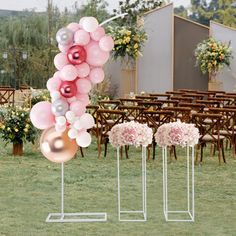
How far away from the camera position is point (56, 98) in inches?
233

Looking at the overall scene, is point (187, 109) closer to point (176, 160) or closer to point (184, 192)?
point (176, 160)

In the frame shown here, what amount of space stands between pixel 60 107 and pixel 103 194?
1.77 m

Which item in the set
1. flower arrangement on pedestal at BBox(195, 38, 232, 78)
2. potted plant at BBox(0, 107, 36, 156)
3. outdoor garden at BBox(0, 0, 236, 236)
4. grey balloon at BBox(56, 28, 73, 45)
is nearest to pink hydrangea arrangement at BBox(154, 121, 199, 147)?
outdoor garden at BBox(0, 0, 236, 236)

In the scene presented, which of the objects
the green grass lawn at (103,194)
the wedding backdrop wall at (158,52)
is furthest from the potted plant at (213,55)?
the green grass lawn at (103,194)

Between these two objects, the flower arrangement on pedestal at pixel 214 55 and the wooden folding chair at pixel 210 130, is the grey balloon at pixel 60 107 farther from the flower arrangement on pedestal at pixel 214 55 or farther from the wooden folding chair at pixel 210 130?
the flower arrangement on pedestal at pixel 214 55

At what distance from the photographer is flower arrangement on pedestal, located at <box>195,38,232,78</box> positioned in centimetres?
1508

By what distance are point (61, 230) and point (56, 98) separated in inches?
43.0

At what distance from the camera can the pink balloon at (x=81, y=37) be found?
19.3 ft

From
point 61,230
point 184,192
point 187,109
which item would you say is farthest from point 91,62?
point 187,109

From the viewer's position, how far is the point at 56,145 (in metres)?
6.02

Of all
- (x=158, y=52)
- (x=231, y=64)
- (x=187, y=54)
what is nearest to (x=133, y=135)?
(x=231, y=64)

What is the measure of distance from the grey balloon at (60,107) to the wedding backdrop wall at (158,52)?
10231mm

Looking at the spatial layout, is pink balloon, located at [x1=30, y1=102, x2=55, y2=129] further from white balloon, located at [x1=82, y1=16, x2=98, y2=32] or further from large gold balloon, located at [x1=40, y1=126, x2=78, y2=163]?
white balloon, located at [x1=82, y1=16, x2=98, y2=32]

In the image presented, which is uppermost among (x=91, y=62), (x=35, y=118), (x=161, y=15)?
(x=161, y=15)
